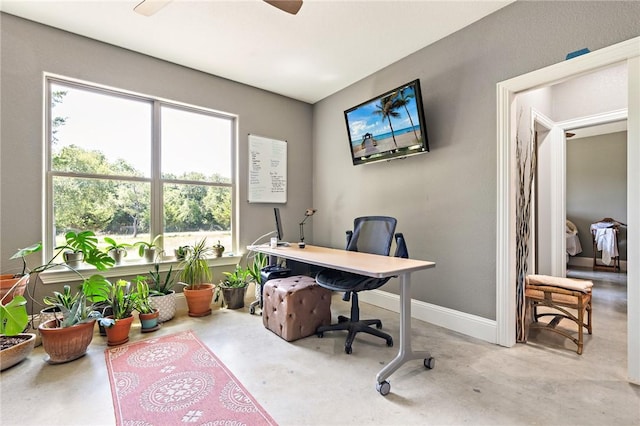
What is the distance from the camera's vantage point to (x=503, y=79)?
7.87ft

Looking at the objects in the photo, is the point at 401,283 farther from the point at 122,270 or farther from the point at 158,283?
the point at 122,270

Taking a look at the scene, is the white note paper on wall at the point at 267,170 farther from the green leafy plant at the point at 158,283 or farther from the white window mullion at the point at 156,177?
the green leafy plant at the point at 158,283

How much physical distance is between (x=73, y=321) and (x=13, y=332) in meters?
0.39

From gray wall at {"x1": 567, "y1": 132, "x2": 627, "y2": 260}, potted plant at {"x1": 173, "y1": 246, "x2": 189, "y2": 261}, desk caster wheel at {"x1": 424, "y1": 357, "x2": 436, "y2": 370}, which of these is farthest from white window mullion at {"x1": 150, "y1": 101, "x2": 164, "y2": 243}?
gray wall at {"x1": 567, "y1": 132, "x2": 627, "y2": 260}

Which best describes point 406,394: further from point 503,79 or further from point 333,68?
point 333,68

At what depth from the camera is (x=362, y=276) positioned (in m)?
2.30

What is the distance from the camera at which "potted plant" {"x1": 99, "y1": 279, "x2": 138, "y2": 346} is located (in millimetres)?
2365

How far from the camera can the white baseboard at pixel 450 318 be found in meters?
2.46

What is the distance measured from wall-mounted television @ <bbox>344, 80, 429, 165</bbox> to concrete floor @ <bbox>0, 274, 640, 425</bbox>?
6.02ft

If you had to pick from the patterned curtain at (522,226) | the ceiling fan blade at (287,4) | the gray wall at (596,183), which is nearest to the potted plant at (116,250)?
the ceiling fan blade at (287,4)

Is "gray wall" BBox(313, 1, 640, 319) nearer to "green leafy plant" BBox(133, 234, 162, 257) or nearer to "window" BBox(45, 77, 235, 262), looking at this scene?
"window" BBox(45, 77, 235, 262)

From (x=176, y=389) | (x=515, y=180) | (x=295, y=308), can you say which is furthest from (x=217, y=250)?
(x=515, y=180)

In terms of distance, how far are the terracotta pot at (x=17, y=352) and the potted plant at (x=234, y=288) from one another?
159cm

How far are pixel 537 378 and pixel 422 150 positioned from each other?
1985 mm
